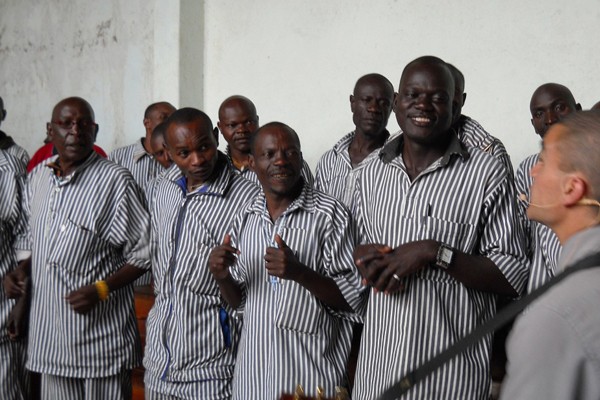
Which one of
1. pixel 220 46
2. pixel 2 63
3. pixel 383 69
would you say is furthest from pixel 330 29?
pixel 2 63

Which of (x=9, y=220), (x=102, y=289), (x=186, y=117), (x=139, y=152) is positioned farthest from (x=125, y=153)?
(x=186, y=117)

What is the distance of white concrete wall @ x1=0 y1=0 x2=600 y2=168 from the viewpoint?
5.54 m

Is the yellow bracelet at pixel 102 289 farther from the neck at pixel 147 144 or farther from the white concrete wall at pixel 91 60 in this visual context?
the white concrete wall at pixel 91 60

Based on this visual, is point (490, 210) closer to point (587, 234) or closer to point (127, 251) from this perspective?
point (587, 234)

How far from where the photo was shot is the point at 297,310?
10.8ft

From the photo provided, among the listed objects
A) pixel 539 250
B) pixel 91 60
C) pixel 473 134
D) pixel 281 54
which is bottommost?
pixel 539 250

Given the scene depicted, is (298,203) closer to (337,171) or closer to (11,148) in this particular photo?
(337,171)

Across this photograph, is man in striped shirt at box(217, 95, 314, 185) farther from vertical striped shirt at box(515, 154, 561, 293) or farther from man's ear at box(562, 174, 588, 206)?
man's ear at box(562, 174, 588, 206)

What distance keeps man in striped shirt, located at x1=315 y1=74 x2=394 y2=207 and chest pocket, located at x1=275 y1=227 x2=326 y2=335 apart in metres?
1.50

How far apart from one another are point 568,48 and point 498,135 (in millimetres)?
735

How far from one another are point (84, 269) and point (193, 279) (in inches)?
28.7

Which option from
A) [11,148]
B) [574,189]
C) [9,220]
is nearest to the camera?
[574,189]

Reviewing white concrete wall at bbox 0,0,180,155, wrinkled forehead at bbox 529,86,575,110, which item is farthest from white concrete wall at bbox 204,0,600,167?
wrinkled forehead at bbox 529,86,575,110

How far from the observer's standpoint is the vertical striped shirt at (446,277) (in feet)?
9.77
